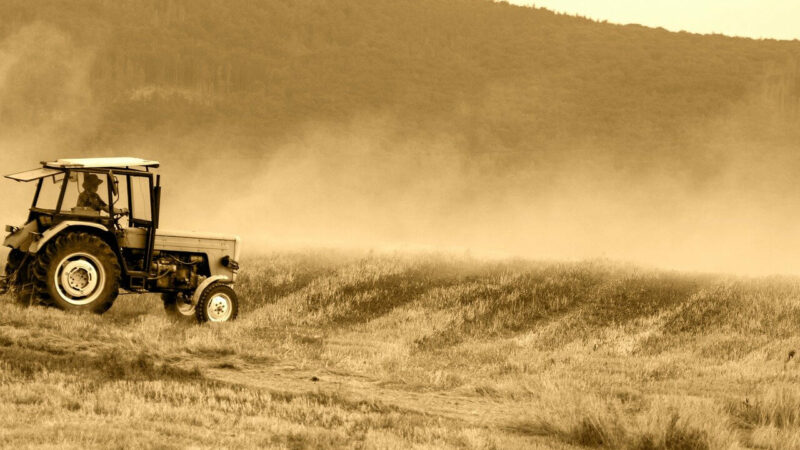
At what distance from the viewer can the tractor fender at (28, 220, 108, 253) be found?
1571cm

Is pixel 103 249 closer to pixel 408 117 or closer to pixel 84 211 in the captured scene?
pixel 84 211

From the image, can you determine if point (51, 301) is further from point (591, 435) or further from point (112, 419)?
point (591, 435)

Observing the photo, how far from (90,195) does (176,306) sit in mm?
2865

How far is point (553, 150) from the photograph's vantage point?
74.1m

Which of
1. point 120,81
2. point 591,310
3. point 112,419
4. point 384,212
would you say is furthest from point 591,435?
point 120,81

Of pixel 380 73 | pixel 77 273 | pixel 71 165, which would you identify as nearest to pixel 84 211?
pixel 71 165

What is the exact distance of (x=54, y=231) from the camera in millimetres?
15805

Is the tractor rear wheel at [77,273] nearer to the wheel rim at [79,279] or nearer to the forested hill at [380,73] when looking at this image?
the wheel rim at [79,279]

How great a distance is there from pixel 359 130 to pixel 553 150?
14516 millimetres

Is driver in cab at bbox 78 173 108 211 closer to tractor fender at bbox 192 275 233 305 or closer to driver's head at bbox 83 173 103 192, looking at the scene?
driver's head at bbox 83 173 103 192

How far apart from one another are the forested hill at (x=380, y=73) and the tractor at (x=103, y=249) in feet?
189

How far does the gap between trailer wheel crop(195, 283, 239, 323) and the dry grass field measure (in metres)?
0.36

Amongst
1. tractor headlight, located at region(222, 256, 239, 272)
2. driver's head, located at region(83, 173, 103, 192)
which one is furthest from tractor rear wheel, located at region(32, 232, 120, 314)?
tractor headlight, located at region(222, 256, 239, 272)

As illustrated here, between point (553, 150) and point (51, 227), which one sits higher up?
point (553, 150)
